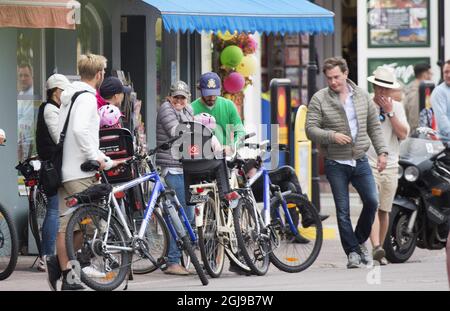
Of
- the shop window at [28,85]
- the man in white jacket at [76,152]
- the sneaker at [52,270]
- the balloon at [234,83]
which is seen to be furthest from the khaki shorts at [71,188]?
the balloon at [234,83]

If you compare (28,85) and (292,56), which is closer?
(28,85)

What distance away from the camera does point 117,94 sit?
12.7 metres

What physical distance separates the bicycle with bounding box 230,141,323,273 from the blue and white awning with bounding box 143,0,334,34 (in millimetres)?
1499

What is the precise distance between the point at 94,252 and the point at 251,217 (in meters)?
2.00

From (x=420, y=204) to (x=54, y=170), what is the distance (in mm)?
4256

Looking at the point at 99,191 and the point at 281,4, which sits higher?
the point at 281,4

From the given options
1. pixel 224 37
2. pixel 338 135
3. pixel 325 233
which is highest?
pixel 224 37

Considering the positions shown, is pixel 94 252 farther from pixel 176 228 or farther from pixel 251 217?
pixel 251 217

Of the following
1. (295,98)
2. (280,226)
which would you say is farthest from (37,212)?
(295,98)

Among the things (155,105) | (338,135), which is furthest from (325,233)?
(338,135)

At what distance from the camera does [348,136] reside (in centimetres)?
1345

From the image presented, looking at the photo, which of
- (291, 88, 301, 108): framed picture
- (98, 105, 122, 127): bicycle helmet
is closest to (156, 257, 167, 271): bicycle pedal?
(98, 105, 122, 127): bicycle helmet

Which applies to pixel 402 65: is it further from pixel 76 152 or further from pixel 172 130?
pixel 76 152
